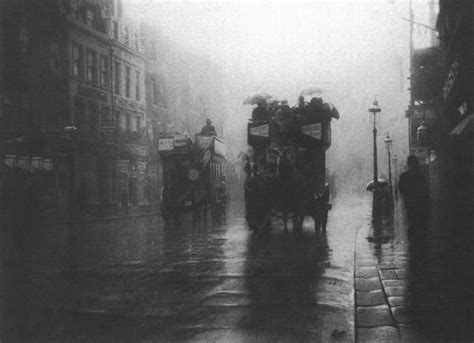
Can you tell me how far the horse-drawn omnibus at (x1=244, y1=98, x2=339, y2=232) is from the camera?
45.8ft

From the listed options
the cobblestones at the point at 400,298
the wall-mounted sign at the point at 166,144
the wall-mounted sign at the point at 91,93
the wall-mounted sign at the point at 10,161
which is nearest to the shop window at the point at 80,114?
the wall-mounted sign at the point at 91,93

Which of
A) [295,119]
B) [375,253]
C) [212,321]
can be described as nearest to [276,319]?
[212,321]

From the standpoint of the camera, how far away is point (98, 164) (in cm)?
3556

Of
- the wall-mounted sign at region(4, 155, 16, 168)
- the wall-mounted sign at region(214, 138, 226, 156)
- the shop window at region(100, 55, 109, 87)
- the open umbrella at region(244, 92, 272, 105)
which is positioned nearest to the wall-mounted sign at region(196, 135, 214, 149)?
the wall-mounted sign at region(214, 138, 226, 156)

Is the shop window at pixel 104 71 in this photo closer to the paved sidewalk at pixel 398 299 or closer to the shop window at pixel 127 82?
the shop window at pixel 127 82

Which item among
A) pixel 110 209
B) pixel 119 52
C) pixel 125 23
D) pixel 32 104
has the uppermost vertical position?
pixel 125 23

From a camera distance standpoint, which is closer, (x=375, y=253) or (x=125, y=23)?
(x=375, y=253)

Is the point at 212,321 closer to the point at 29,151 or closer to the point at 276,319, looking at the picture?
the point at 276,319

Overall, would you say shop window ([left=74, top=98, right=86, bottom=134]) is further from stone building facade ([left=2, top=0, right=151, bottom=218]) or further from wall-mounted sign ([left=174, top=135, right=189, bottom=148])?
wall-mounted sign ([left=174, top=135, right=189, bottom=148])

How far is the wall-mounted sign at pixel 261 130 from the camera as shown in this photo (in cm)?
1661

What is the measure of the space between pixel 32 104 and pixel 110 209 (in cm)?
791

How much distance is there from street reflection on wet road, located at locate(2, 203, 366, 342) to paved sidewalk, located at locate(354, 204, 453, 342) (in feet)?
0.67

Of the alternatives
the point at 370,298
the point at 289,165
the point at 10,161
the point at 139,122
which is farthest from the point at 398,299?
the point at 139,122

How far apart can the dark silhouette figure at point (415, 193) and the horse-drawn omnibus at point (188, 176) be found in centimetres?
1076
